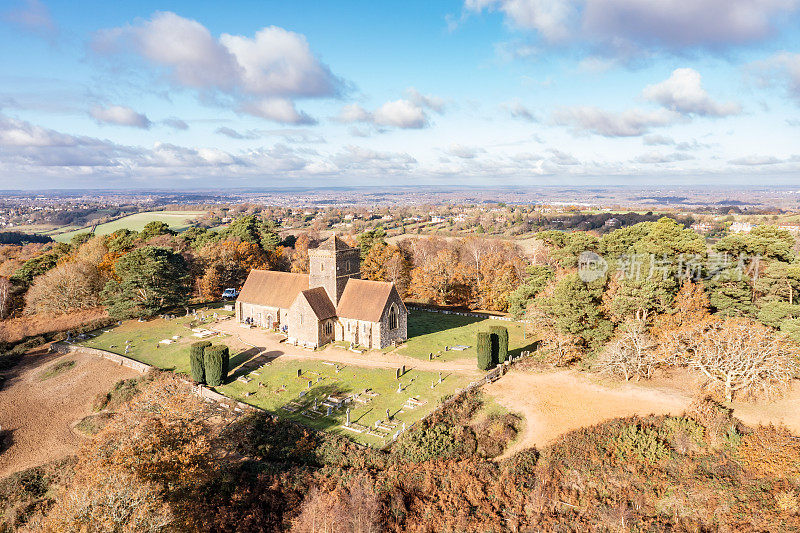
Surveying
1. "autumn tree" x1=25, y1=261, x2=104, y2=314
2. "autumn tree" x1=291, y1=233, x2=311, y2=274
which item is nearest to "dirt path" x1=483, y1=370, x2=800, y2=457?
"autumn tree" x1=291, y1=233, x2=311, y2=274

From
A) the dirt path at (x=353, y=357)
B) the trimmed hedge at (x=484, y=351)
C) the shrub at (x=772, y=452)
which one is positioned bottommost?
the dirt path at (x=353, y=357)

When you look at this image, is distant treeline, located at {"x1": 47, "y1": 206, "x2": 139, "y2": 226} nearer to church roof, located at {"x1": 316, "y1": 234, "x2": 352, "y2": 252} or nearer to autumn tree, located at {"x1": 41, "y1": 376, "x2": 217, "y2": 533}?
church roof, located at {"x1": 316, "y1": 234, "x2": 352, "y2": 252}

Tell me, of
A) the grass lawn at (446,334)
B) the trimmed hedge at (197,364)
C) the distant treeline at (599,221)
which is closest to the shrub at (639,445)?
the grass lawn at (446,334)

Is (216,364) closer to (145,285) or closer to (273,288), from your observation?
(273,288)

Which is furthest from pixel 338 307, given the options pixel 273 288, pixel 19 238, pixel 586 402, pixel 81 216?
pixel 81 216

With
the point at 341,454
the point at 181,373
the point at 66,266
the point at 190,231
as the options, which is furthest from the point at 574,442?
the point at 190,231

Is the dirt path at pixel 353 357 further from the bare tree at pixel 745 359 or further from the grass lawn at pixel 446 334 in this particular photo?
the bare tree at pixel 745 359

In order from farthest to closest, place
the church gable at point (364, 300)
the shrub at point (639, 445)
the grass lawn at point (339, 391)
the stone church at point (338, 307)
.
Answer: the stone church at point (338, 307) < the church gable at point (364, 300) < the grass lawn at point (339, 391) < the shrub at point (639, 445)
